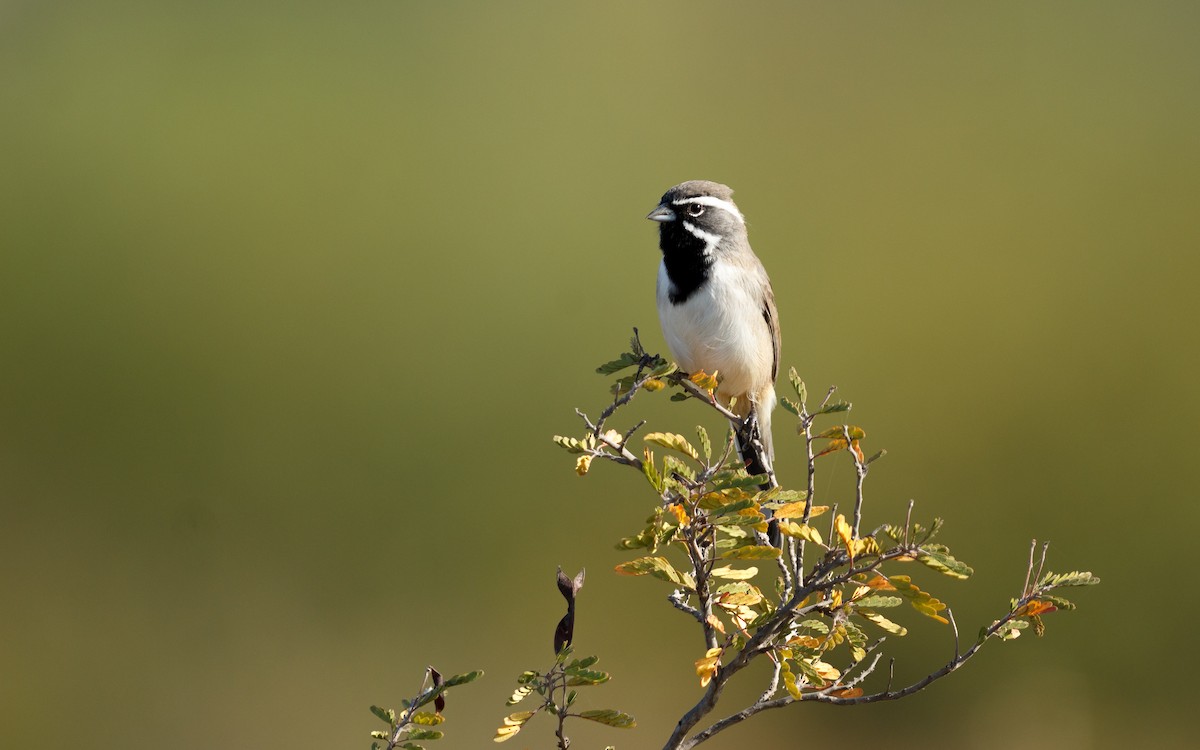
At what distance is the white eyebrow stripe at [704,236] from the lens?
499cm

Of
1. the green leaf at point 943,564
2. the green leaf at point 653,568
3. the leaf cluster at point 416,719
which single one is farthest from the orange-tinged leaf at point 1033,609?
the leaf cluster at point 416,719

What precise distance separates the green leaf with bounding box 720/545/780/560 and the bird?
6.04ft

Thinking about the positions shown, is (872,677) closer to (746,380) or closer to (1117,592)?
(1117,592)

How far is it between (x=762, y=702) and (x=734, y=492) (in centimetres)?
54

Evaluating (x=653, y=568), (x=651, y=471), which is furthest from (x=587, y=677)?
(x=651, y=471)

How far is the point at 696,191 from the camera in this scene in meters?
5.02

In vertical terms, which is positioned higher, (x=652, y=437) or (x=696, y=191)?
(x=696, y=191)

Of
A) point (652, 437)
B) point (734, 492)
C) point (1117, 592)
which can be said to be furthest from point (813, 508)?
point (1117, 592)

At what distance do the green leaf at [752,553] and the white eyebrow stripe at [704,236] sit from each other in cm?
223

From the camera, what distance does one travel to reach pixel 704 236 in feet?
16.4

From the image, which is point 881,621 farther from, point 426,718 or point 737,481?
point 426,718

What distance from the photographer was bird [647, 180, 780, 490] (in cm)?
494

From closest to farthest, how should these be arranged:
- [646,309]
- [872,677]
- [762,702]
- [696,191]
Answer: [762,702] → [696,191] → [872,677] → [646,309]

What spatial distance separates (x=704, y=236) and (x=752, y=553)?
2316mm
